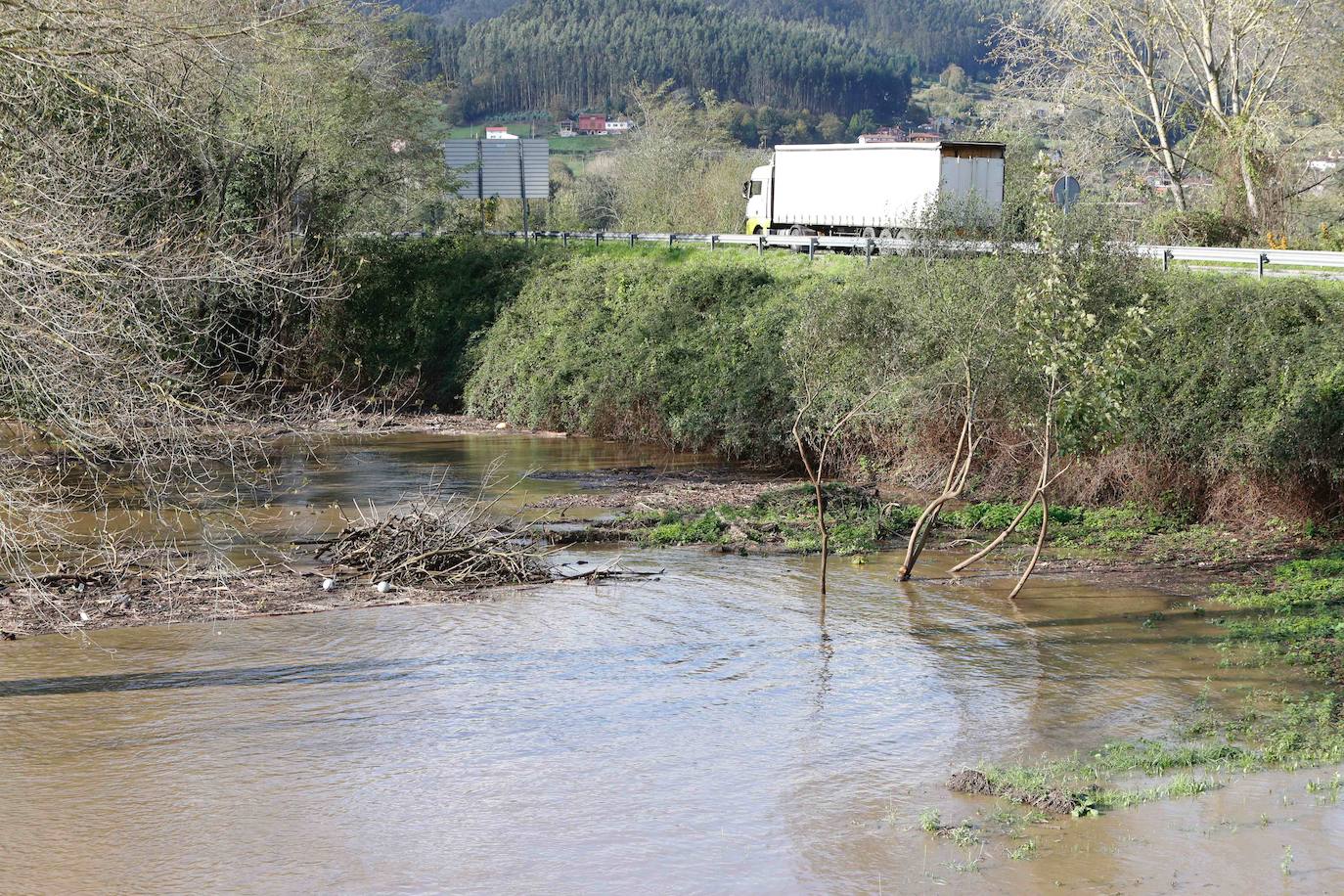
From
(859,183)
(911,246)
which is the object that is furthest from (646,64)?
(911,246)

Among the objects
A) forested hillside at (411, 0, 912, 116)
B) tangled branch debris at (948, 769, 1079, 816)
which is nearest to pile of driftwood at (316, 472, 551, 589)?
tangled branch debris at (948, 769, 1079, 816)

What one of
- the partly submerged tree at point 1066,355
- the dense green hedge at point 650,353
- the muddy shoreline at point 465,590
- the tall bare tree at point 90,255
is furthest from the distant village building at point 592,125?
the partly submerged tree at point 1066,355

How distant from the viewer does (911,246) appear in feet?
81.9

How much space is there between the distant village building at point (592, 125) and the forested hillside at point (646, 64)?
990cm

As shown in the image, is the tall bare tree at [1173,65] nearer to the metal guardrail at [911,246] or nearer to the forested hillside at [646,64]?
the metal guardrail at [911,246]

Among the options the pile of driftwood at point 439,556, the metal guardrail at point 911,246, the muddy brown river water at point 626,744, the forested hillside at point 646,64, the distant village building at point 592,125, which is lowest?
the muddy brown river water at point 626,744

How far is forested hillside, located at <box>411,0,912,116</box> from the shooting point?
15325 cm

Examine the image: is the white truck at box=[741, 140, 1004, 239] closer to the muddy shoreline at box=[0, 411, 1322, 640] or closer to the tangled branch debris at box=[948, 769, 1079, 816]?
the muddy shoreline at box=[0, 411, 1322, 640]

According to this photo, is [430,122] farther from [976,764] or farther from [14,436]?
[976,764]

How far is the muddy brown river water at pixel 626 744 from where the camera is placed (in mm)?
8875

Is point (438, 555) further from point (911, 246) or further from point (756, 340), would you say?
point (911, 246)

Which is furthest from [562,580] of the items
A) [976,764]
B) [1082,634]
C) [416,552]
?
[976,764]

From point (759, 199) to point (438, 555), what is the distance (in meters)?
29.4

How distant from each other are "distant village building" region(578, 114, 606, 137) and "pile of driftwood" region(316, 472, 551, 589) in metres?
121
